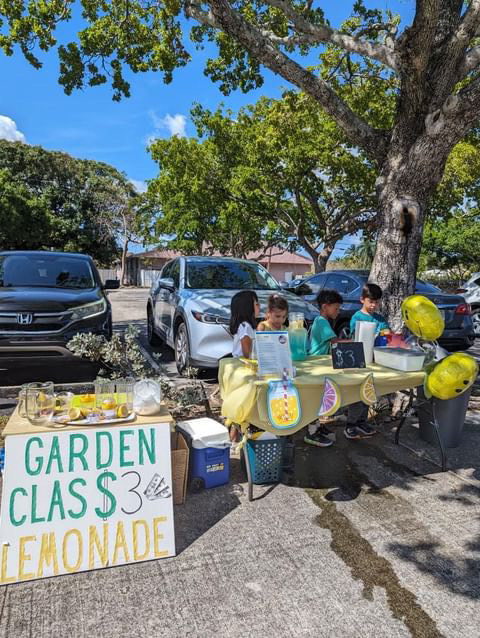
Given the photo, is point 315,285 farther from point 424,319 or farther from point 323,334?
point 424,319

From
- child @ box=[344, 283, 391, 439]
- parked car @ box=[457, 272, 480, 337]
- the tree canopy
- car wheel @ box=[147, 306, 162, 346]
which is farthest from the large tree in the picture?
the tree canopy

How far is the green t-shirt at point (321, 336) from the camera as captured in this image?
431cm

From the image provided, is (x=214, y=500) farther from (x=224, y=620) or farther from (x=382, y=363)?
(x=382, y=363)

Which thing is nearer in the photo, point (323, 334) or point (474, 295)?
point (323, 334)

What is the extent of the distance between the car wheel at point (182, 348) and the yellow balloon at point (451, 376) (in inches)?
125

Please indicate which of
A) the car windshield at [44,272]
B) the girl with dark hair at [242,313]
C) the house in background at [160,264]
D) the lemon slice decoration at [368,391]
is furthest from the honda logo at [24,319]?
the house in background at [160,264]

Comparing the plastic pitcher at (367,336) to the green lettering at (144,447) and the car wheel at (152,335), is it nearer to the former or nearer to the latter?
the green lettering at (144,447)

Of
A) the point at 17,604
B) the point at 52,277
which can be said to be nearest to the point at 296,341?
the point at 17,604

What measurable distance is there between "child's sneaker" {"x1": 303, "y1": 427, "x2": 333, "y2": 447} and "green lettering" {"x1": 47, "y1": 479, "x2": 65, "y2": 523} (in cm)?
246

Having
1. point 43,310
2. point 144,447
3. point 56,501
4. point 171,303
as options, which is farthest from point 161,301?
point 56,501

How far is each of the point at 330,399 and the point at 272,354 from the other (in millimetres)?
519

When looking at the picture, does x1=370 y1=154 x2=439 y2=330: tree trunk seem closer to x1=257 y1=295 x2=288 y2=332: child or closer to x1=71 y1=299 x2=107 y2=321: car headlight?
x1=257 y1=295 x2=288 y2=332: child

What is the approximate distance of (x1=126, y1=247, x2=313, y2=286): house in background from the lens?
50.4m

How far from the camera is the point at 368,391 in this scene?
135 inches
